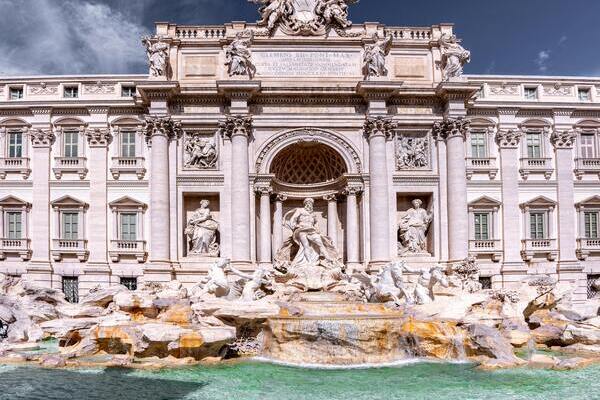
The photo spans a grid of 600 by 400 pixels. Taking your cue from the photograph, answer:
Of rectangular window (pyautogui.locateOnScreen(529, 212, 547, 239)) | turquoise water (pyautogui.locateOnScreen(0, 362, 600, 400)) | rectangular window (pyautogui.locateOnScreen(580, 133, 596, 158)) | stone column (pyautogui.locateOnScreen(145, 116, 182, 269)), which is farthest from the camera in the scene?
rectangular window (pyautogui.locateOnScreen(580, 133, 596, 158))

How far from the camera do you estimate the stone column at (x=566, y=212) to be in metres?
25.2

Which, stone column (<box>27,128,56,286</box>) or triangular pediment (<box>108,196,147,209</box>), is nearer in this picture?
stone column (<box>27,128,56,286</box>)


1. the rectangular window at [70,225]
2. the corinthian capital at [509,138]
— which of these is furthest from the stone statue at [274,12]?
the rectangular window at [70,225]

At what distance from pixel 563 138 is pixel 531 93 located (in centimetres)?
281

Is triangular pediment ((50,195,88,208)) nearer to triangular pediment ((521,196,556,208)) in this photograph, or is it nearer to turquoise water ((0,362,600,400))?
turquoise water ((0,362,600,400))

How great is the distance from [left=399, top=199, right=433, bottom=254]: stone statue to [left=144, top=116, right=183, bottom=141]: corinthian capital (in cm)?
1174

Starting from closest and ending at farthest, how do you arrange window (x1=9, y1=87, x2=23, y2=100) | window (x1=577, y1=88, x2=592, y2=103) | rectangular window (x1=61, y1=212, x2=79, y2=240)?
rectangular window (x1=61, y1=212, x2=79, y2=240), window (x1=9, y1=87, x2=23, y2=100), window (x1=577, y1=88, x2=592, y2=103)

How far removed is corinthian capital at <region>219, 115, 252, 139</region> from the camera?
24078 millimetres

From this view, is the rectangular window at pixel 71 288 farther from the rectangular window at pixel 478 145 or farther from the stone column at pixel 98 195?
the rectangular window at pixel 478 145

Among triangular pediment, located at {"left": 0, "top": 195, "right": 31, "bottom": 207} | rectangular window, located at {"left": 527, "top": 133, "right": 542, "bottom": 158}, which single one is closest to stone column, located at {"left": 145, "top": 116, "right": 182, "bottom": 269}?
triangular pediment, located at {"left": 0, "top": 195, "right": 31, "bottom": 207}

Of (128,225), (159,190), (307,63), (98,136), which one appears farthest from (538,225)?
(98,136)

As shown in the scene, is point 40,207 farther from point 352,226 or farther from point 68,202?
point 352,226

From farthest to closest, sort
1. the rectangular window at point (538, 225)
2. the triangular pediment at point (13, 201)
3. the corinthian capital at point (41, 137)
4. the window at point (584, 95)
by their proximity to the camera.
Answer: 1. the window at point (584, 95)
2. the rectangular window at point (538, 225)
3. the corinthian capital at point (41, 137)
4. the triangular pediment at point (13, 201)

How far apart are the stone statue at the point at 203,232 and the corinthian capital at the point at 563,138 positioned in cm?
1735
